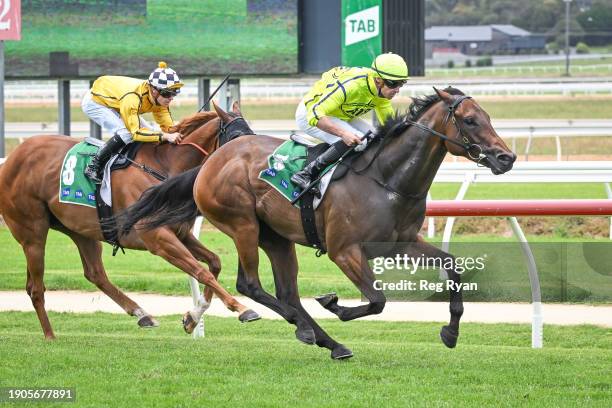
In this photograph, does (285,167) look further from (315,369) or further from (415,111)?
(315,369)

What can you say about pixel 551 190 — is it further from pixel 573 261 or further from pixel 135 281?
pixel 573 261

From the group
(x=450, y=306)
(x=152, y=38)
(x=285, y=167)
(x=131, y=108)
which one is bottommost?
(x=450, y=306)

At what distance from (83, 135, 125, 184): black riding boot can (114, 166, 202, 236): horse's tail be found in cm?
52

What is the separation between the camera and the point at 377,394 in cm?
538

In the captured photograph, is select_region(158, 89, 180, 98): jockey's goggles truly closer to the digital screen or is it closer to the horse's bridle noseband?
the horse's bridle noseband

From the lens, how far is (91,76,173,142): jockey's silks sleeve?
305 inches

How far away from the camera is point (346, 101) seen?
22.0 feet

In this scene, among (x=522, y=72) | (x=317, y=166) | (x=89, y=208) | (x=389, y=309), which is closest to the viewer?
(x=317, y=166)

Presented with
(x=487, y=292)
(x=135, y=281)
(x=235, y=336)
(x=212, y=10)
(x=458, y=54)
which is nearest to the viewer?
(x=487, y=292)

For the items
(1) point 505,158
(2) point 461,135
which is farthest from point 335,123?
(1) point 505,158

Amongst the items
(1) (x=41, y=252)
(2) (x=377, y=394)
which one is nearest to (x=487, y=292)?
(2) (x=377, y=394)

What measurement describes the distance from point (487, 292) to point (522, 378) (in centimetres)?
118

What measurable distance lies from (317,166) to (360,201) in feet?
1.12

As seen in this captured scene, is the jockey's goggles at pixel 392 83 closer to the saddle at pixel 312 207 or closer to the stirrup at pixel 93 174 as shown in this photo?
the saddle at pixel 312 207
